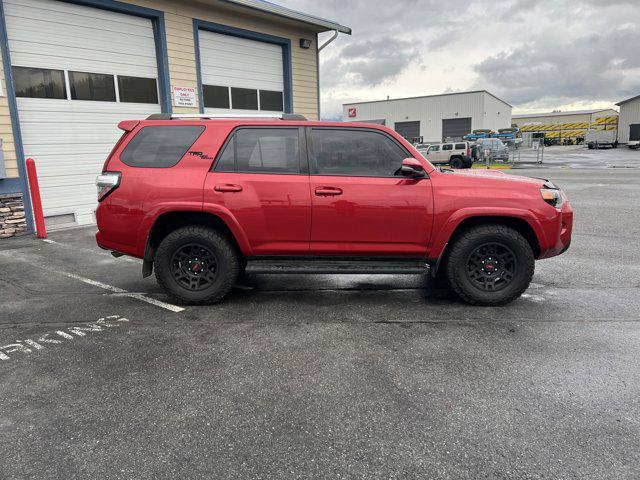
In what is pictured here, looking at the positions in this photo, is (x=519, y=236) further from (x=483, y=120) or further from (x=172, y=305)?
(x=483, y=120)

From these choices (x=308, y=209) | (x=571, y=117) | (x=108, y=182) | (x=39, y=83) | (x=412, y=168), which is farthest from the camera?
(x=571, y=117)

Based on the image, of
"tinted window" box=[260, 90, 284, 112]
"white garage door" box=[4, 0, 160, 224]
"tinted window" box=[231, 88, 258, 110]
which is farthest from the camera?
"tinted window" box=[260, 90, 284, 112]

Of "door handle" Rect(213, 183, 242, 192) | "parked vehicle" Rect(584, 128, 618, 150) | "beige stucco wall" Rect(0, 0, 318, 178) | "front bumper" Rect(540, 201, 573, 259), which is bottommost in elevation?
"front bumper" Rect(540, 201, 573, 259)

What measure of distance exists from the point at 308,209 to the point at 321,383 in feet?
6.12

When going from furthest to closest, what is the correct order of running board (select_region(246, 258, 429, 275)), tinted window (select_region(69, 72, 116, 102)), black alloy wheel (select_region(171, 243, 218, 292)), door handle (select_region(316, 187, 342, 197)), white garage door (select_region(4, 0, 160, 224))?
tinted window (select_region(69, 72, 116, 102)) → white garage door (select_region(4, 0, 160, 224)) → black alloy wheel (select_region(171, 243, 218, 292)) → running board (select_region(246, 258, 429, 275)) → door handle (select_region(316, 187, 342, 197))

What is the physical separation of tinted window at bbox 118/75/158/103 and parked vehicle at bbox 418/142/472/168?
2196 cm

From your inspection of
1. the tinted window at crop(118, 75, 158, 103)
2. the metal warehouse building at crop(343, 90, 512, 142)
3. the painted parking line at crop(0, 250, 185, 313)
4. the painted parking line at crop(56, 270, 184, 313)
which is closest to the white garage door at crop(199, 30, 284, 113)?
the tinted window at crop(118, 75, 158, 103)

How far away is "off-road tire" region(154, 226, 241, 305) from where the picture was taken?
15.0ft

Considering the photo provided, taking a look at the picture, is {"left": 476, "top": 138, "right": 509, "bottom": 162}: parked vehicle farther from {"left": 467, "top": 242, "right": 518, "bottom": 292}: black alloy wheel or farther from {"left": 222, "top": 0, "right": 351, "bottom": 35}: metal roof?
{"left": 467, "top": 242, "right": 518, "bottom": 292}: black alloy wheel

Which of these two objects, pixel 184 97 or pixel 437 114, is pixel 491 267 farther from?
pixel 437 114

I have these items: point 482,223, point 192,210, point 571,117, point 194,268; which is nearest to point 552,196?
point 482,223

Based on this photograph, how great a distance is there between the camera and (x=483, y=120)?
5606cm

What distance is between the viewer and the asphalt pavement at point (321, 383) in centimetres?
239

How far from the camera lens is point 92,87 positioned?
979 cm
